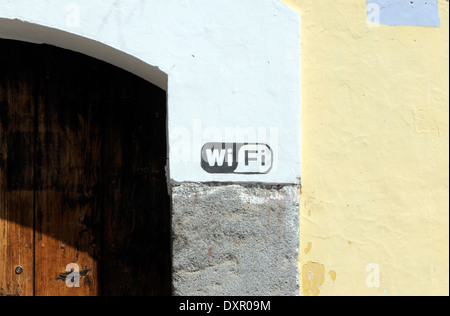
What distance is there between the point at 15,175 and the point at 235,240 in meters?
0.94

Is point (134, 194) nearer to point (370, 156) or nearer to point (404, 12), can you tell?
point (370, 156)

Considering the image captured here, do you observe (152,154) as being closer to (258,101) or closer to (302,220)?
(258,101)

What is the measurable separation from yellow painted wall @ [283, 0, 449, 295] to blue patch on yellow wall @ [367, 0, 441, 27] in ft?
0.11

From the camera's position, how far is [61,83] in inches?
93.0

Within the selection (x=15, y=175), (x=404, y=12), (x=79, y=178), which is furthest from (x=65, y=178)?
(x=404, y=12)

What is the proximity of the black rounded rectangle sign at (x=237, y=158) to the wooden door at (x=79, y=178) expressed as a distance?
1.07ft

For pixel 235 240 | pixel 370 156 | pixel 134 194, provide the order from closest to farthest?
pixel 235 240, pixel 370 156, pixel 134 194

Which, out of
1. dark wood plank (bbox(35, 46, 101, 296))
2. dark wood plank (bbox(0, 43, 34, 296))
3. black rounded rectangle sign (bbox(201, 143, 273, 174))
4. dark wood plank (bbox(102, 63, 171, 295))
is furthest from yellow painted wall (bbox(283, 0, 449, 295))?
dark wood plank (bbox(0, 43, 34, 296))

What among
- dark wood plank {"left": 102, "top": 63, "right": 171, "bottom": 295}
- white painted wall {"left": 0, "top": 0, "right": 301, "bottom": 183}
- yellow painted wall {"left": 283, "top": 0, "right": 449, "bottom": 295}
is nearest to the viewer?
white painted wall {"left": 0, "top": 0, "right": 301, "bottom": 183}

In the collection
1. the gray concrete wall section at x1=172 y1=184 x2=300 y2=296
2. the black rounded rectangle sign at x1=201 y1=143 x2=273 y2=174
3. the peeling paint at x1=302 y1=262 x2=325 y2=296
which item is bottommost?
the peeling paint at x1=302 y1=262 x2=325 y2=296

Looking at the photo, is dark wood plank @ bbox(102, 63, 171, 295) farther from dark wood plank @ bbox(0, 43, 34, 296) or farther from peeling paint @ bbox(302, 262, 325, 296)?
peeling paint @ bbox(302, 262, 325, 296)

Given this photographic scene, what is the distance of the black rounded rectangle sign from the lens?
215 cm

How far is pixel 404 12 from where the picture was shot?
2.33 meters

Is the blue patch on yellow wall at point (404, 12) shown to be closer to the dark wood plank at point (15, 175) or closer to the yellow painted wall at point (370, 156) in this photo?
the yellow painted wall at point (370, 156)
